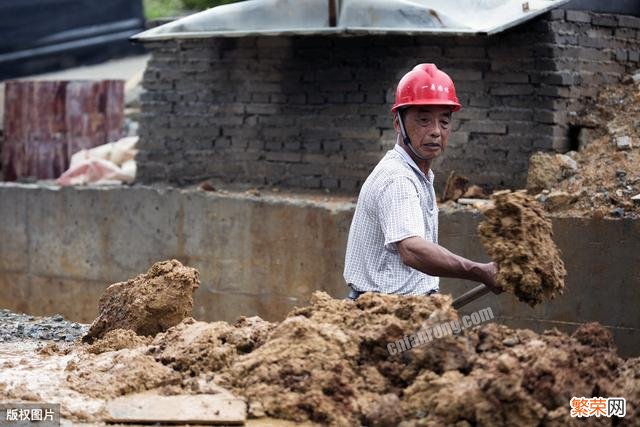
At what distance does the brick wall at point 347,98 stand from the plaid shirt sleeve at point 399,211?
4100 mm

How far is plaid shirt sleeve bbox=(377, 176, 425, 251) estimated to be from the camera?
489 centimetres

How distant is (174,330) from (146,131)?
21.0ft

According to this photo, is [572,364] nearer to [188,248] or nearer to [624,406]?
[624,406]

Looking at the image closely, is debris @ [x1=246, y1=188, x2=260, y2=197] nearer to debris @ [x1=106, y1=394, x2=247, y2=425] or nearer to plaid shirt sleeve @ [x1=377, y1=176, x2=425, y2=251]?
plaid shirt sleeve @ [x1=377, y1=176, x2=425, y2=251]

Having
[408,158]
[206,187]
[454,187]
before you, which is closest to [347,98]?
[454,187]

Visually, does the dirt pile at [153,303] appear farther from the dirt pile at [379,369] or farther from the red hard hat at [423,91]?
the red hard hat at [423,91]

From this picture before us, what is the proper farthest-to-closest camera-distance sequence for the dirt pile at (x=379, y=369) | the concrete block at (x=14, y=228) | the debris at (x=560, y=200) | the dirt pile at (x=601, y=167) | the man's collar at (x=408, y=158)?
the concrete block at (x=14, y=228) < the debris at (x=560, y=200) < the dirt pile at (x=601, y=167) < the man's collar at (x=408, y=158) < the dirt pile at (x=379, y=369)

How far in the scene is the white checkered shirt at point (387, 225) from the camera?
4996 millimetres

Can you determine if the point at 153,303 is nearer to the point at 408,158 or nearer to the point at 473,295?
the point at 408,158

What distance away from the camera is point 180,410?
4.53 metres

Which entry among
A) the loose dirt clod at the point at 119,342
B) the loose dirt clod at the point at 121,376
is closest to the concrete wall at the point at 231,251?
the loose dirt clod at the point at 119,342

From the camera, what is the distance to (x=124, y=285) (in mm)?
6281

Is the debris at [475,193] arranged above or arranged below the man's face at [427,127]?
below

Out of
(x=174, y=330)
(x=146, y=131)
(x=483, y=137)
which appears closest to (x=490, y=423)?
(x=174, y=330)
